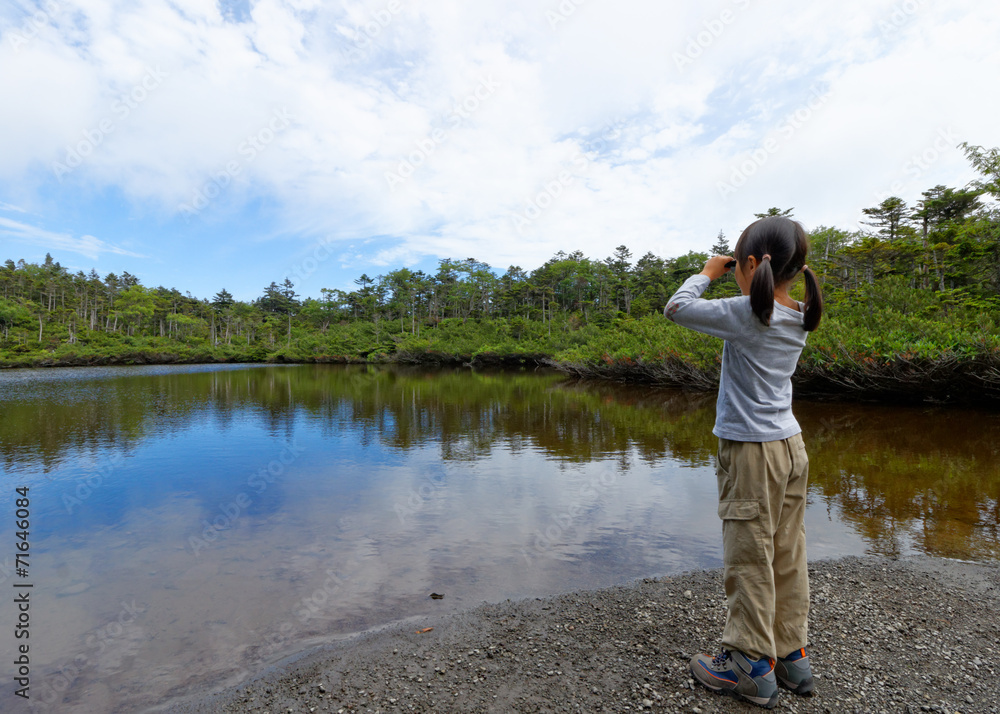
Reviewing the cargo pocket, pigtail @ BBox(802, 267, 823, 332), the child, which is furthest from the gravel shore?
pigtail @ BBox(802, 267, 823, 332)

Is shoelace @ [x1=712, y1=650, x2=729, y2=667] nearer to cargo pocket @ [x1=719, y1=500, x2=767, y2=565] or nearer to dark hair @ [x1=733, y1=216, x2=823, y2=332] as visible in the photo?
cargo pocket @ [x1=719, y1=500, x2=767, y2=565]

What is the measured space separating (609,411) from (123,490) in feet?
38.3

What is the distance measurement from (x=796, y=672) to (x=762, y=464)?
98 cm

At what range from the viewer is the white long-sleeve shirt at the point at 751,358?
6.74ft

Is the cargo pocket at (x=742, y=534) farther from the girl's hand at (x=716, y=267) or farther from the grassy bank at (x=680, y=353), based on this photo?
the grassy bank at (x=680, y=353)

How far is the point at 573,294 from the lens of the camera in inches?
2314

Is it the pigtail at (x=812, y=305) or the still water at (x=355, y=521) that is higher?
the pigtail at (x=812, y=305)

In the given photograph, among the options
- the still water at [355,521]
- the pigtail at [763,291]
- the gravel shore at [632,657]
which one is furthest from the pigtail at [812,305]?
the still water at [355,521]

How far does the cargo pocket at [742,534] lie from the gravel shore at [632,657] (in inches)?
25.4

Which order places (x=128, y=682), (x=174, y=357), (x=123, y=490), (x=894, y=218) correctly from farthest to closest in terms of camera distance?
1. (x=174, y=357)
2. (x=894, y=218)
3. (x=123, y=490)
4. (x=128, y=682)

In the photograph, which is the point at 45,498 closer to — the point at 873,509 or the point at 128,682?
the point at 128,682

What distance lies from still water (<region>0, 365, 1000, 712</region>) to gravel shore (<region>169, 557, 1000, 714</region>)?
45cm

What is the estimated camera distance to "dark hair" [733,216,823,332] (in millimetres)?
1973

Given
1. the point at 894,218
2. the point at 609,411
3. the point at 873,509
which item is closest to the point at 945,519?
the point at 873,509
